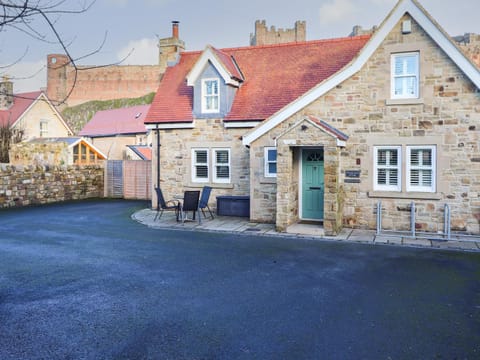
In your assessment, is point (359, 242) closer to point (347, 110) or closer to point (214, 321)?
point (347, 110)

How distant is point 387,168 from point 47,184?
16.0 meters

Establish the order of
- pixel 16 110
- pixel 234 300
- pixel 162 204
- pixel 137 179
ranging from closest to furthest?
pixel 234 300 → pixel 162 204 → pixel 137 179 → pixel 16 110

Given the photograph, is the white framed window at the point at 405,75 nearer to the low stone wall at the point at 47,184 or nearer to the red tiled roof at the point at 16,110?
the low stone wall at the point at 47,184

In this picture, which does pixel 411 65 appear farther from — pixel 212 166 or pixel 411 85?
pixel 212 166

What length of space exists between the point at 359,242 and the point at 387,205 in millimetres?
1972

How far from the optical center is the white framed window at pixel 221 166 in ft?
53.1

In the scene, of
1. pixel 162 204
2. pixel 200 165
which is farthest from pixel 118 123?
pixel 162 204

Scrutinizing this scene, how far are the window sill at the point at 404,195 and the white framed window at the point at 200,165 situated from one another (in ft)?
21.1

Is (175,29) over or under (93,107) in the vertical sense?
under

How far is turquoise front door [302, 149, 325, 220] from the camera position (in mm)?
13672

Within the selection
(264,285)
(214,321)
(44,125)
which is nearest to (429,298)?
(264,285)

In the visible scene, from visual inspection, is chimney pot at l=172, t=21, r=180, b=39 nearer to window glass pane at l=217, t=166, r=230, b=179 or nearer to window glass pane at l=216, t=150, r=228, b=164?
window glass pane at l=216, t=150, r=228, b=164

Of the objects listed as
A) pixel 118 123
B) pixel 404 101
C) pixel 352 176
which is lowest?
pixel 352 176

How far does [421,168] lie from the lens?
12188mm
